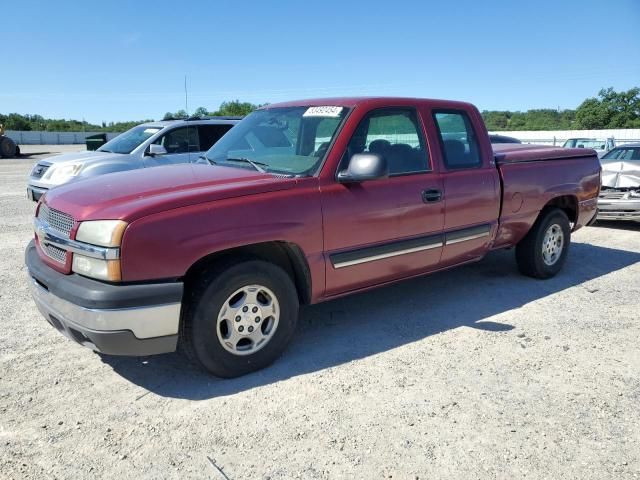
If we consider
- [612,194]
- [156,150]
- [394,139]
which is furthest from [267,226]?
[612,194]

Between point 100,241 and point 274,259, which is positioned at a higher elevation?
point 100,241

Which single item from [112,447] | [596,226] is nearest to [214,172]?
[112,447]

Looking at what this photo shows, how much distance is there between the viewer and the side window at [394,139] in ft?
13.0

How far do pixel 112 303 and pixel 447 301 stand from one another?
10.5ft

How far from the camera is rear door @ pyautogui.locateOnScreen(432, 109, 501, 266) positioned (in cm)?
445

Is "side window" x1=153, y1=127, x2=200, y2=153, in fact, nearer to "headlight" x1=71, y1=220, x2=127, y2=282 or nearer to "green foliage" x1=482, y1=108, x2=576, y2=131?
"headlight" x1=71, y1=220, x2=127, y2=282

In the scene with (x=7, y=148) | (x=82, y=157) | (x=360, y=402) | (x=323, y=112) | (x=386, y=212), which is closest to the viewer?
(x=360, y=402)

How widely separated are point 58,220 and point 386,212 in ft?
7.48

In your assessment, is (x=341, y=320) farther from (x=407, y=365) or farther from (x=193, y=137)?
(x=193, y=137)

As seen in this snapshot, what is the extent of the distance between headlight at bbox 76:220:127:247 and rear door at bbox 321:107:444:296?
1370mm

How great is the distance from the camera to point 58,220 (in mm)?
3295

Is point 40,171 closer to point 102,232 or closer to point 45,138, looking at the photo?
point 102,232

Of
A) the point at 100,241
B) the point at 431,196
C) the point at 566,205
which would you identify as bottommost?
the point at 566,205

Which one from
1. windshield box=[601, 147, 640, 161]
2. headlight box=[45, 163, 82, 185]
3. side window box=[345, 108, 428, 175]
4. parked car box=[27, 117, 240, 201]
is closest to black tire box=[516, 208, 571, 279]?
side window box=[345, 108, 428, 175]
